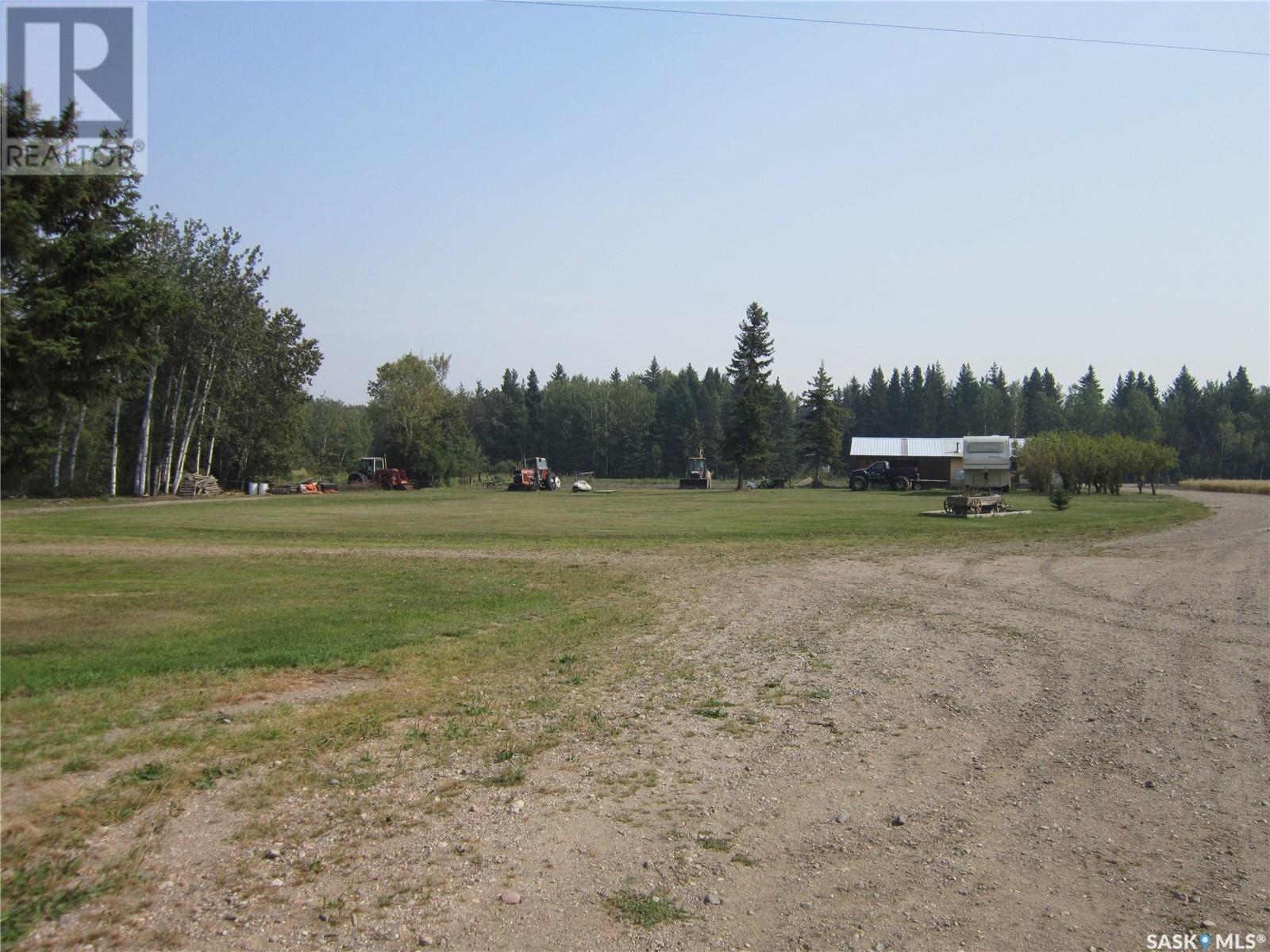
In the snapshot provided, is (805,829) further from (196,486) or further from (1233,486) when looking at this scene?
(1233,486)

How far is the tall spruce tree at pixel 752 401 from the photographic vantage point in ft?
270

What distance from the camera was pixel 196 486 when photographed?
192 ft

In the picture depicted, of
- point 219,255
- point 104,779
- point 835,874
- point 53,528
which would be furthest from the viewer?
point 219,255

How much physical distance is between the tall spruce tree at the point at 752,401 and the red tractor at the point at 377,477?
29.4m

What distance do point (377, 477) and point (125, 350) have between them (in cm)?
6503

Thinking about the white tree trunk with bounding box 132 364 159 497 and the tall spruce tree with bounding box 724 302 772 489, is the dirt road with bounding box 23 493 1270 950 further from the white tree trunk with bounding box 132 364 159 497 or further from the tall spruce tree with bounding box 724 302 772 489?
the tall spruce tree with bounding box 724 302 772 489

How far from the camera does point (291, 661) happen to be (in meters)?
Result: 9.80

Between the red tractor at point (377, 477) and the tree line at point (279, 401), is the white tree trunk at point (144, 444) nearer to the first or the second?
the tree line at point (279, 401)

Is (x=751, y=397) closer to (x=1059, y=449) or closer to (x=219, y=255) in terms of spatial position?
(x=1059, y=449)

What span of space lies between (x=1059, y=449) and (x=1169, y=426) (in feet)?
321

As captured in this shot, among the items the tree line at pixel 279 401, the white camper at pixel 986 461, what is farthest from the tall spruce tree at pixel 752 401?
the white camper at pixel 986 461

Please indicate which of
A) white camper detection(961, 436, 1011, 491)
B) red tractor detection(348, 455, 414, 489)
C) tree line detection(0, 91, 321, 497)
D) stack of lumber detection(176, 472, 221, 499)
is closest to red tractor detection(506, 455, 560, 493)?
red tractor detection(348, 455, 414, 489)

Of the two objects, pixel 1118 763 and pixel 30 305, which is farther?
pixel 30 305

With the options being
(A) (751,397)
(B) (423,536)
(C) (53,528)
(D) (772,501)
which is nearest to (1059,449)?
(D) (772,501)
